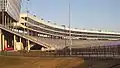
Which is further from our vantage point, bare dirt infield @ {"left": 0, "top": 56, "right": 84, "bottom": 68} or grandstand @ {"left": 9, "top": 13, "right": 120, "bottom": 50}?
grandstand @ {"left": 9, "top": 13, "right": 120, "bottom": 50}

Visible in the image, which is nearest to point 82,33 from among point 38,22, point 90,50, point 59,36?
point 59,36

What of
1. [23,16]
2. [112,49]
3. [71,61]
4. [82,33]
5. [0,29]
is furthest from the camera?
[82,33]

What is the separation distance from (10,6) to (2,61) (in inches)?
2638

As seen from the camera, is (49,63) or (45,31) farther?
(45,31)

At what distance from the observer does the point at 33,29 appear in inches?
5620

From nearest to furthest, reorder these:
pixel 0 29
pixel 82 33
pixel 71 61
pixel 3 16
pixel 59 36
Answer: pixel 71 61, pixel 0 29, pixel 3 16, pixel 59 36, pixel 82 33

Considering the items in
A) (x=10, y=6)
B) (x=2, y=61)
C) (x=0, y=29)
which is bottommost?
(x=2, y=61)

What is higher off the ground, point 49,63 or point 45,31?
point 45,31

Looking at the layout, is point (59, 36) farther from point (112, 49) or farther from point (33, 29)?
point (112, 49)

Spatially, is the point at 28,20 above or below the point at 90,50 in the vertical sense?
above

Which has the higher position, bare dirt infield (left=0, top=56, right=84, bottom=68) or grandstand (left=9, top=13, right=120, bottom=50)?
grandstand (left=9, top=13, right=120, bottom=50)

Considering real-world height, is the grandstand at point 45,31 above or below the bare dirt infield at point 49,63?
above

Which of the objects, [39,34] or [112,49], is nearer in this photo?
[112,49]

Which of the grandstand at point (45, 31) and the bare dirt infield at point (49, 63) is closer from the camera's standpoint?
the bare dirt infield at point (49, 63)
